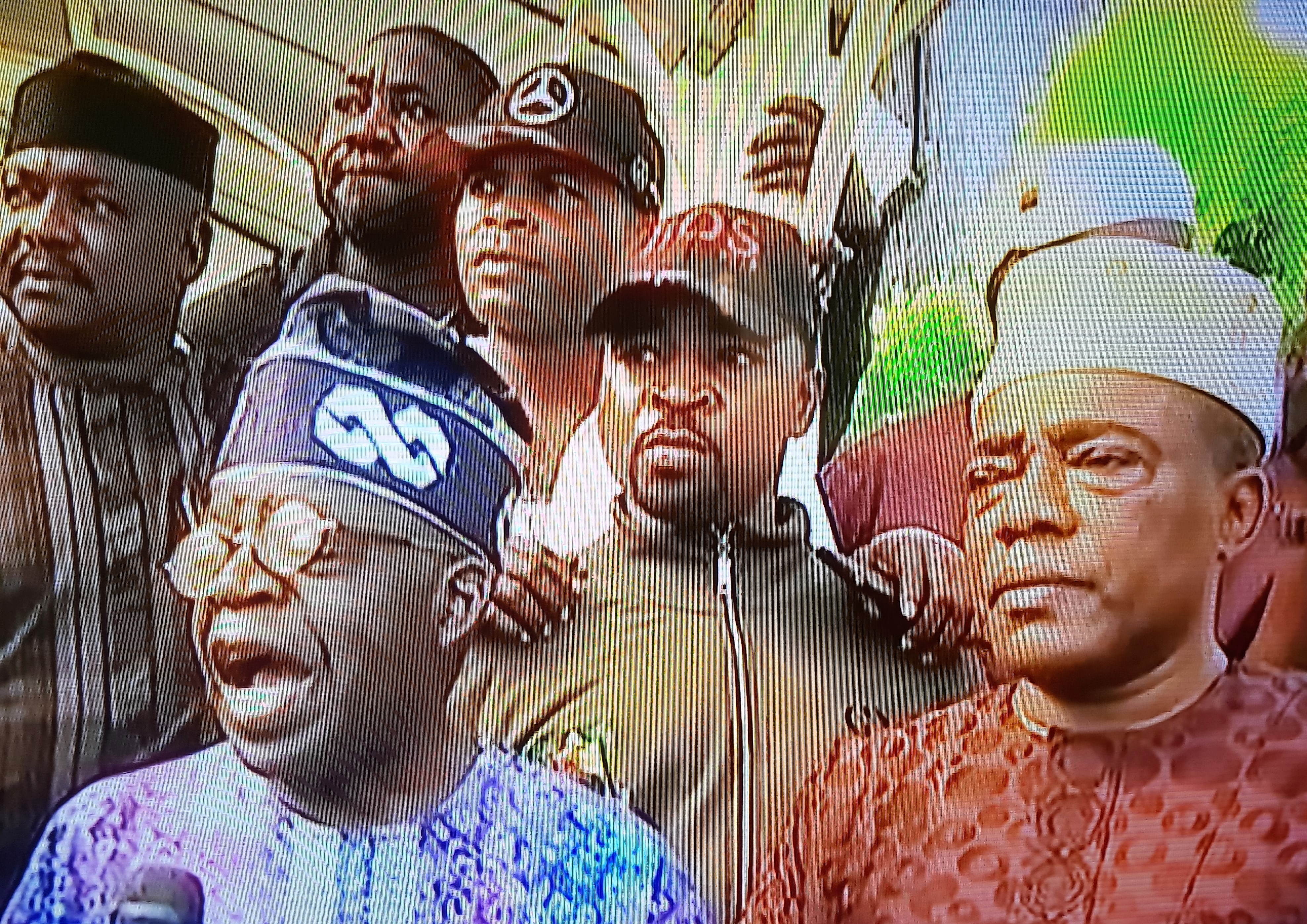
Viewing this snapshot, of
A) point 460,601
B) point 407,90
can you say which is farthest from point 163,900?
point 407,90

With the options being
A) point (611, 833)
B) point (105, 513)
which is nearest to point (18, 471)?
point (105, 513)

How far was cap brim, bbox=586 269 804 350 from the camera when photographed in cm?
97

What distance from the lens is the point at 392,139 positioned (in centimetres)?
97

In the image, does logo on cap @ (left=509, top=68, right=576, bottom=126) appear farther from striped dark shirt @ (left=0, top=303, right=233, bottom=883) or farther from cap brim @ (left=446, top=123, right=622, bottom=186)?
striped dark shirt @ (left=0, top=303, right=233, bottom=883)

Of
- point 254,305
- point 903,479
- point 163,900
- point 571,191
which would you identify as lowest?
point 163,900

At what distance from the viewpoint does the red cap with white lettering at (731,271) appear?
0.97 m

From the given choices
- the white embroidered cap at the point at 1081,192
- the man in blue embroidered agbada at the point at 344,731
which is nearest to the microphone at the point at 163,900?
the man in blue embroidered agbada at the point at 344,731

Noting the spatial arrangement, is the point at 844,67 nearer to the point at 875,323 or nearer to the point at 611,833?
the point at 875,323

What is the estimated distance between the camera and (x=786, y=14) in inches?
39.5

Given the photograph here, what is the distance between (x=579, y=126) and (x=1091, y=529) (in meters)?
0.50

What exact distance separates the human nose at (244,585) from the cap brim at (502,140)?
1.12 feet

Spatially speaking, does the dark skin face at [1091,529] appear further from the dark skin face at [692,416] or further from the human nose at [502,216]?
the human nose at [502,216]

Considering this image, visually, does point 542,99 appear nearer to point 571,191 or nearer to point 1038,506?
point 571,191

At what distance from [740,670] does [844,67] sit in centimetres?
48
